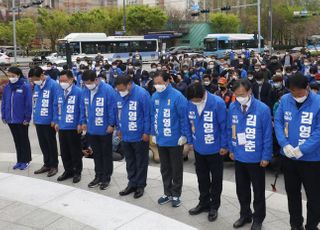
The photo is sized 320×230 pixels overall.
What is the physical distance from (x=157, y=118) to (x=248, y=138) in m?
1.42

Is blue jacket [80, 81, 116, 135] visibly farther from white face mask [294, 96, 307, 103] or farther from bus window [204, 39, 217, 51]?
bus window [204, 39, 217, 51]

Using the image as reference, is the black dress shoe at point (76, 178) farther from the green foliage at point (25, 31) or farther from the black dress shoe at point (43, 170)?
the green foliage at point (25, 31)

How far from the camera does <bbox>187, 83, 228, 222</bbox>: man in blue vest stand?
5.35 m

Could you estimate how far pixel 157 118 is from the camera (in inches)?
233

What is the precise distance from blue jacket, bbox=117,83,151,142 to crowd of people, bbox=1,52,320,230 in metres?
0.01

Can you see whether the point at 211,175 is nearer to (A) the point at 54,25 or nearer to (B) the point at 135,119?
(B) the point at 135,119

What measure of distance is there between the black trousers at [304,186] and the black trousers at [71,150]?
3.59 metres

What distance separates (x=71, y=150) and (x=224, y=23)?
67709 mm

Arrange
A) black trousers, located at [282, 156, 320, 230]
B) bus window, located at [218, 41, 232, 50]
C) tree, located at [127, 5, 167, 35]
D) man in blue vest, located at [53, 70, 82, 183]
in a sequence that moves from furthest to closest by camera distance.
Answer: tree, located at [127, 5, 167, 35]
bus window, located at [218, 41, 232, 50]
man in blue vest, located at [53, 70, 82, 183]
black trousers, located at [282, 156, 320, 230]

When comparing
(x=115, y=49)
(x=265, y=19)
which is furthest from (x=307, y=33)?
(x=115, y=49)

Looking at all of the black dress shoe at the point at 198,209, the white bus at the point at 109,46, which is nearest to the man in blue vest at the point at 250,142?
the black dress shoe at the point at 198,209

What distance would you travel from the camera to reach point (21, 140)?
8016 mm

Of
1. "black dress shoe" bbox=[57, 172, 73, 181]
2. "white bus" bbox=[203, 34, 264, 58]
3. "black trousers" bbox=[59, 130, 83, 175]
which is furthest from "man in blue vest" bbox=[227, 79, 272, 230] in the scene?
"white bus" bbox=[203, 34, 264, 58]

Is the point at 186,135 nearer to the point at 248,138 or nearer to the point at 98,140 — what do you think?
the point at 248,138
